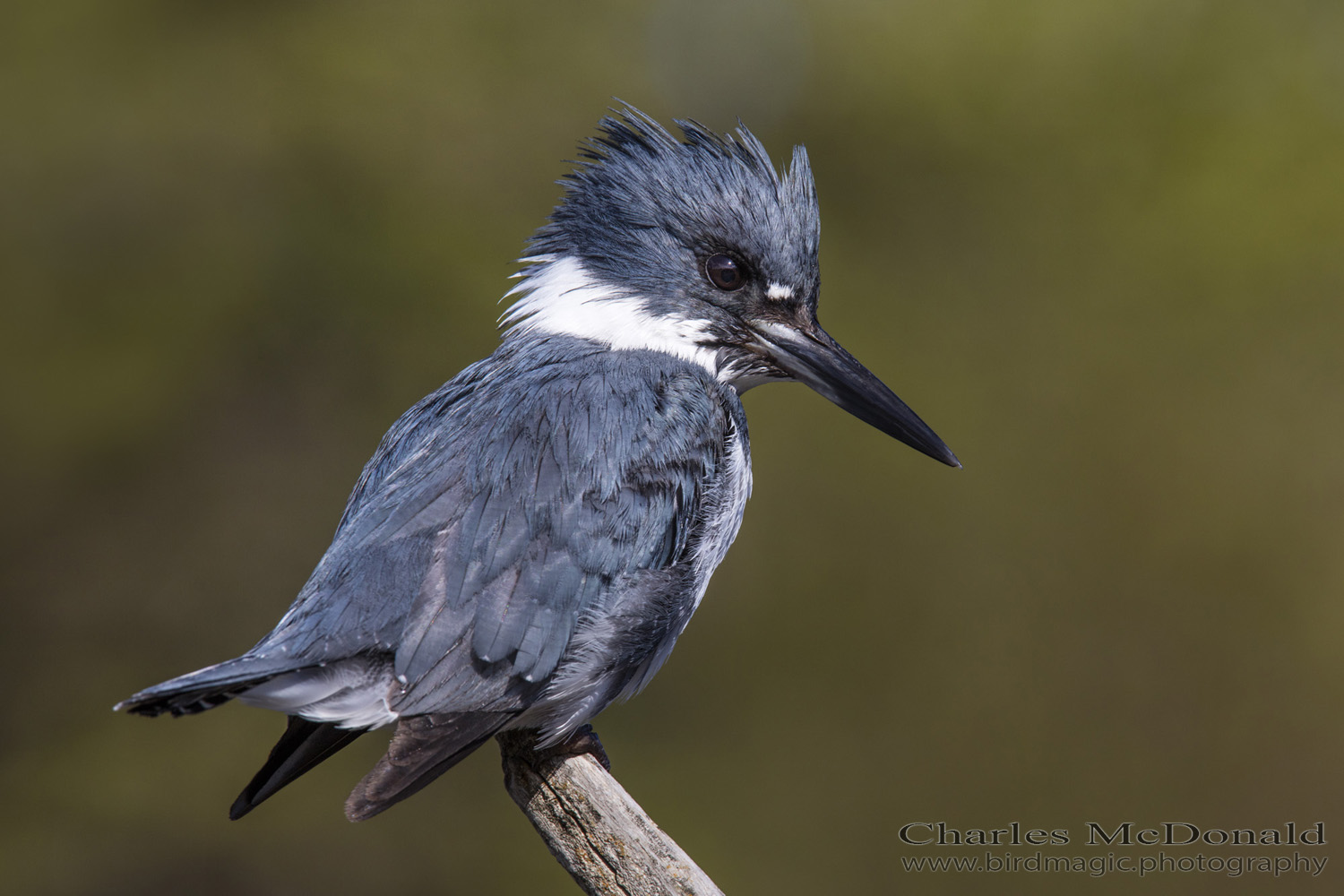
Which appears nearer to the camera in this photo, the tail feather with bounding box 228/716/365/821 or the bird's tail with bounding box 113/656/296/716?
the bird's tail with bounding box 113/656/296/716

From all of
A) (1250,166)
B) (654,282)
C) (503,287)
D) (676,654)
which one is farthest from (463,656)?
(1250,166)

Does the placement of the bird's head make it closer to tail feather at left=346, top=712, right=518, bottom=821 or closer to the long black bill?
the long black bill

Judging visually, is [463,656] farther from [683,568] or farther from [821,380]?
[821,380]

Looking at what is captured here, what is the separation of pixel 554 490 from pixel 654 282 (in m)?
0.50

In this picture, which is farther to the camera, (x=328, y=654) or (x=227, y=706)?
(x=227, y=706)

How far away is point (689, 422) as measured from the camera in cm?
180

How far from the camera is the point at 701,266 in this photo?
199 cm

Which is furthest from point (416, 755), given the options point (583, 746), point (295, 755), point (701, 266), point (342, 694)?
point (701, 266)

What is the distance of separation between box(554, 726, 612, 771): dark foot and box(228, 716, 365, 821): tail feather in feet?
1.02

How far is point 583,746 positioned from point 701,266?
84cm

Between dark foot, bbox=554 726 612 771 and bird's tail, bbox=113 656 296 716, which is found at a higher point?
bird's tail, bbox=113 656 296 716

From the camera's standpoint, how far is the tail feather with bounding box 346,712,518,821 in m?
1.46

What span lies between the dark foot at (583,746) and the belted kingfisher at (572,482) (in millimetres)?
38

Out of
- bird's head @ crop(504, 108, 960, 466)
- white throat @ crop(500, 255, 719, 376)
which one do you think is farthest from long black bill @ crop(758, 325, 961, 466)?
white throat @ crop(500, 255, 719, 376)
